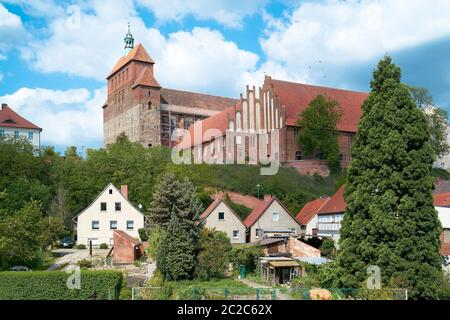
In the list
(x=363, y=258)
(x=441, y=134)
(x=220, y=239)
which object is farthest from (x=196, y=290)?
(x=441, y=134)

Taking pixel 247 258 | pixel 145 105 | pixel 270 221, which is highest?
pixel 145 105

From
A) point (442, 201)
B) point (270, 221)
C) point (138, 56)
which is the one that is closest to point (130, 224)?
point (270, 221)

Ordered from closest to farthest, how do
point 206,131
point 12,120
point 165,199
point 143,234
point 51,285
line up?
point 51,285 < point 165,199 < point 143,234 < point 206,131 < point 12,120

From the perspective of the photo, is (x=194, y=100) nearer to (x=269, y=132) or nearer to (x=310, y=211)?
(x=269, y=132)

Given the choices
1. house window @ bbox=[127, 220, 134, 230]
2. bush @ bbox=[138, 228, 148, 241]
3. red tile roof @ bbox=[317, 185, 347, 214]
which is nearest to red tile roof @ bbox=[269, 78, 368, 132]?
red tile roof @ bbox=[317, 185, 347, 214]

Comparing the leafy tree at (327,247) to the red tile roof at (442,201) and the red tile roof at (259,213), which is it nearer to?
the red tile roof at (442,201)

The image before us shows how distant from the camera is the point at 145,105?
88188 mm

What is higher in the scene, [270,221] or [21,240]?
[270,221]

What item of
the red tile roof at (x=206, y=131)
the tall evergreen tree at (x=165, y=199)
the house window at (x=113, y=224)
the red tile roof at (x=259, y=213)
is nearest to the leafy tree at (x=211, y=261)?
the tall evergreen tree at (x=165, y=199)

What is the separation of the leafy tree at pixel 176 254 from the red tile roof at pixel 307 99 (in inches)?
1561

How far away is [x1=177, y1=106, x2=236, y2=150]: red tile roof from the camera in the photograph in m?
74.1

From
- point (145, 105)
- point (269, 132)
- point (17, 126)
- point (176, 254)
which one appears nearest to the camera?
point (176, 254)

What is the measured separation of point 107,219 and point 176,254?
744 inches
